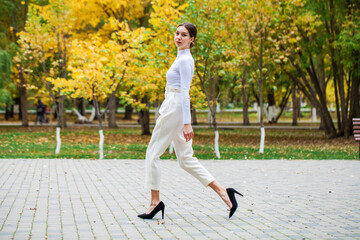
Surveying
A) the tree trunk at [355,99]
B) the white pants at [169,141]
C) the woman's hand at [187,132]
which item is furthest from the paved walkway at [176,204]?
the tree trunk at [355,99]

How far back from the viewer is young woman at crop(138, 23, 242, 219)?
229 inches

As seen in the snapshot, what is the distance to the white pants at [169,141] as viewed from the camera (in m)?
5.86

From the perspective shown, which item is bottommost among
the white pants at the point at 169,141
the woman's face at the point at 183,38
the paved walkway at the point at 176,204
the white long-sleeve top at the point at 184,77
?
the paved walkway at the point at 176,204

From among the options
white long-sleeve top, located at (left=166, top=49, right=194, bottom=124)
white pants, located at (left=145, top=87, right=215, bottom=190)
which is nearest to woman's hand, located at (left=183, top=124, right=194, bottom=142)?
white long-sleeve top, located at (left=166, top=49, right=194, bottom=124)

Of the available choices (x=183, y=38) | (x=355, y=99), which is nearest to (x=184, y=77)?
(x=183, y=38)

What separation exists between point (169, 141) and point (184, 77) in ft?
2.36

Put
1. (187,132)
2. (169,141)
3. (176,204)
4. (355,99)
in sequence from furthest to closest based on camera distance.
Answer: (355,99) → (176,204) → (169,141) → (187,132)

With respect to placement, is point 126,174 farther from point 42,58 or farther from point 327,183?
point 42,58

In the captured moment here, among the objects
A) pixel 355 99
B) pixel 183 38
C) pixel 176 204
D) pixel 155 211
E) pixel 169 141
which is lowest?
pixel 176 204

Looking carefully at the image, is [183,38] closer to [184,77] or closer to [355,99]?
[184,77]

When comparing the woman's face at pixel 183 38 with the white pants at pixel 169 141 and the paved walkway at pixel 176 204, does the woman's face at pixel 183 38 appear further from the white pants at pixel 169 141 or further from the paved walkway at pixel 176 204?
the paved walkway at pixel 176 204

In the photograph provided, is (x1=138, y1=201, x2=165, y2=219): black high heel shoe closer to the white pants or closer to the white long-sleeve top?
the white pants

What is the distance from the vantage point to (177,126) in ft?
19.3

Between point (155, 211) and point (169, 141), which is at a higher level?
point (169, 141)
